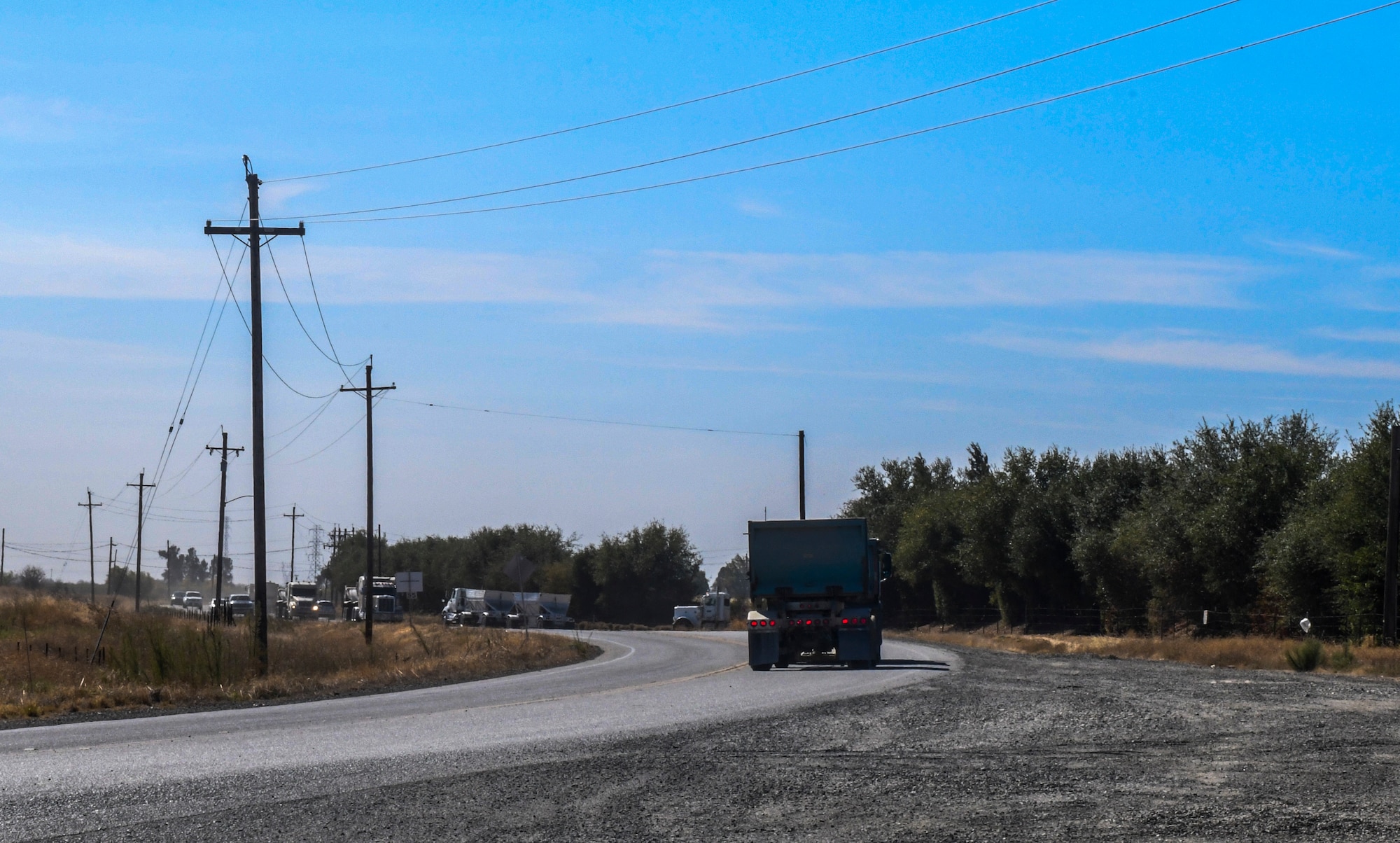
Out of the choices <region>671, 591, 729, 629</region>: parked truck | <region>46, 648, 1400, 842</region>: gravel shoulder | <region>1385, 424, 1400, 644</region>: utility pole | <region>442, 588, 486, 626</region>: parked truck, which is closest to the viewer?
<region>46, 648, 1400, 842</region>: gravel shoulder

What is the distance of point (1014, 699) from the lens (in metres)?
18.1

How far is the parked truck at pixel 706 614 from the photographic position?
280 ft

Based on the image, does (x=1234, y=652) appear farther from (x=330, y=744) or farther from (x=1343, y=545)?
(x=330, y=744)

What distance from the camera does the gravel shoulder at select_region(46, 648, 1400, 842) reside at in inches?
332

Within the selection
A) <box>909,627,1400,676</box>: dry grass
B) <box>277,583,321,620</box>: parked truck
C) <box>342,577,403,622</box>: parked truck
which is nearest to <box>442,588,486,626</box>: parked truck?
<box>342,577,403,622</box>: parked truck

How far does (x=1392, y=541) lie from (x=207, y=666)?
92.2 ft

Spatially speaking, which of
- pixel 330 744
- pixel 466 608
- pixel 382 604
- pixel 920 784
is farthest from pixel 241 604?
pixel 920 784

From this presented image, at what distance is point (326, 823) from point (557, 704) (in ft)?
34.8

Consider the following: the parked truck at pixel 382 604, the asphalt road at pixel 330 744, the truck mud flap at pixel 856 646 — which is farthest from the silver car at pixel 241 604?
the asphalt road at pixel 330 744

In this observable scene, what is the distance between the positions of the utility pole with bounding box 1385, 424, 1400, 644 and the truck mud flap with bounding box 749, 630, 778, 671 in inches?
646

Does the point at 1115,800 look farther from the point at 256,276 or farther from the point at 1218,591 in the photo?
the point at 1218,591

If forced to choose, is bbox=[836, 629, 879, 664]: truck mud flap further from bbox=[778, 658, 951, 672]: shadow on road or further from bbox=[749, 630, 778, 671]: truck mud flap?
bbox=[749, 630, 778, 671]: truck mud flap

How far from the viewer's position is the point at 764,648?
2806 cm

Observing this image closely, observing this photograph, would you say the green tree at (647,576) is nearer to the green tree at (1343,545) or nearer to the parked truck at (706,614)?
the parked truck at (706,614)
